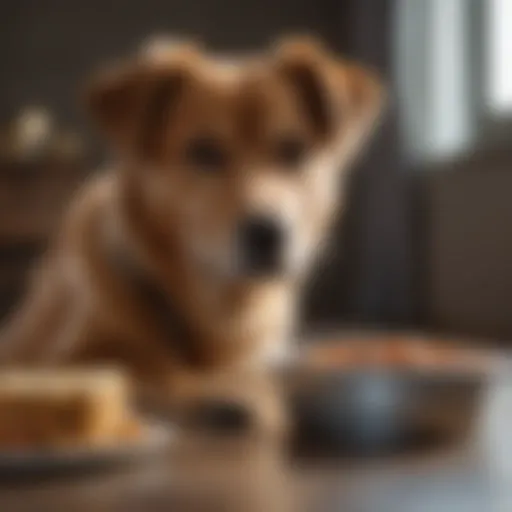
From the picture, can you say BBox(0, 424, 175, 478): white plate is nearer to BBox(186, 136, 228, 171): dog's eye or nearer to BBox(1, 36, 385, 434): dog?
BBox(1, 36, 385, 434): dog

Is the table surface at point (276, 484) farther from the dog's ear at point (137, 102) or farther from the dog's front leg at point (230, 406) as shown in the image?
the dog's ear at point (137, 102)

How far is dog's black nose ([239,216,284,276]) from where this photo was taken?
1200 mm

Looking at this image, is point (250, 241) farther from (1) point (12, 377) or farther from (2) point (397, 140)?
(2) point (397, 140)

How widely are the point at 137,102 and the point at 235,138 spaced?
0.13m

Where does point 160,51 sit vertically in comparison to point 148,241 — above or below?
above

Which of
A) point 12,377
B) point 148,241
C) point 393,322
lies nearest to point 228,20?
point 393,322

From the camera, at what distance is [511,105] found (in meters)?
2.24

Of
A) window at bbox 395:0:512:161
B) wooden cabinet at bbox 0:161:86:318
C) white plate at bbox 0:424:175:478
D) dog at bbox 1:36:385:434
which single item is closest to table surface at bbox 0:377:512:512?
white plate at bbox 0:424:175:478

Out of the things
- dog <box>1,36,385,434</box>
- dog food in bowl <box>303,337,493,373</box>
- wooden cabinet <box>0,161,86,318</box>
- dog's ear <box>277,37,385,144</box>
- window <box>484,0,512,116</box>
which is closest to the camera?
dog food in bowl <box>303,337,493,373</box>

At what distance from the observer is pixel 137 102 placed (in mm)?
1187

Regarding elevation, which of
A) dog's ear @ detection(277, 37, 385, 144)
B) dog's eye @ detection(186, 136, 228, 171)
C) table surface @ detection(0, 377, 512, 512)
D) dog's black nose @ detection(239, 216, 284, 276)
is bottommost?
table surface @ detection(0, 377, 512, 512)

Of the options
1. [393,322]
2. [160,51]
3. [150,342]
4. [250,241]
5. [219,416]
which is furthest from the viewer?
[393,322]

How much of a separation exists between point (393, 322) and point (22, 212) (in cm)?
99

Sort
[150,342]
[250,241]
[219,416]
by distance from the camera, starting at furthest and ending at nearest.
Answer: [250,241] → [150,342] → [219,416]
